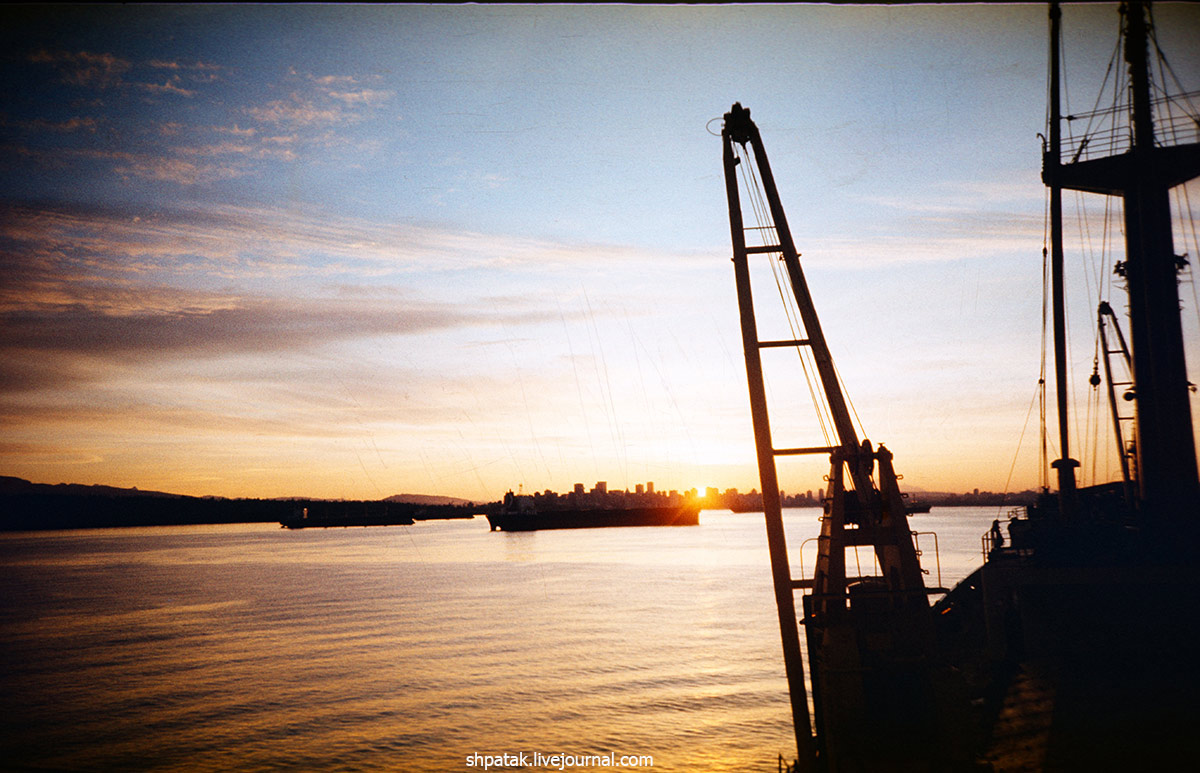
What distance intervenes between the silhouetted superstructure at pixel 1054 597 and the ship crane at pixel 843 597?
0.16ft

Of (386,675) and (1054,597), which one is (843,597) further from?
(386,675)

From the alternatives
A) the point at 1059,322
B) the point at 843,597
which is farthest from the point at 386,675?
the point at 1059,322

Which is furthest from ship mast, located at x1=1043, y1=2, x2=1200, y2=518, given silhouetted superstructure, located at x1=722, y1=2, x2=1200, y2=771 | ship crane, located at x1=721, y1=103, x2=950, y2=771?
ship crane, located at x1=721, y1=103, x2=950, y2=771

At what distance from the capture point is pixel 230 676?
111ft

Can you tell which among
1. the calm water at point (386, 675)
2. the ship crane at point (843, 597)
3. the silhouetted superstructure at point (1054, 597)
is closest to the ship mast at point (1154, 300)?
the silhouetted superstructure at point (1054, 597)

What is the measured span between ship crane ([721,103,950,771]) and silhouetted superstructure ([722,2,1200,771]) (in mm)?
49

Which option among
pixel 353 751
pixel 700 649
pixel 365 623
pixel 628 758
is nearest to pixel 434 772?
pixel 353 751

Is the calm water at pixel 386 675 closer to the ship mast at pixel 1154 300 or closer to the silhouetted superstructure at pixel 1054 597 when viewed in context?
the silhouetted superstructure at pixel 1054 597

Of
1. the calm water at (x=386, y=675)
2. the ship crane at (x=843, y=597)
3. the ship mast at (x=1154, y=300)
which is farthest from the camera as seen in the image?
the calm water at (x=386, y=675)

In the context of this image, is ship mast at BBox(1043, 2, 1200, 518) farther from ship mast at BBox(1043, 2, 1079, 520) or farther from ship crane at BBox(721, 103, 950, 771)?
ship crane at BBox(721, 103, 950, 771)

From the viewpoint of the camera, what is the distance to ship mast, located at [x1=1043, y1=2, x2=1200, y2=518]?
22.1 metres

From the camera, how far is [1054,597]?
2097 cm

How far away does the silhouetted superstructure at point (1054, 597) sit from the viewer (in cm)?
1542

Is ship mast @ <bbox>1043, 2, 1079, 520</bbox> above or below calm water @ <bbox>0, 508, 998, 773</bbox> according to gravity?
above
